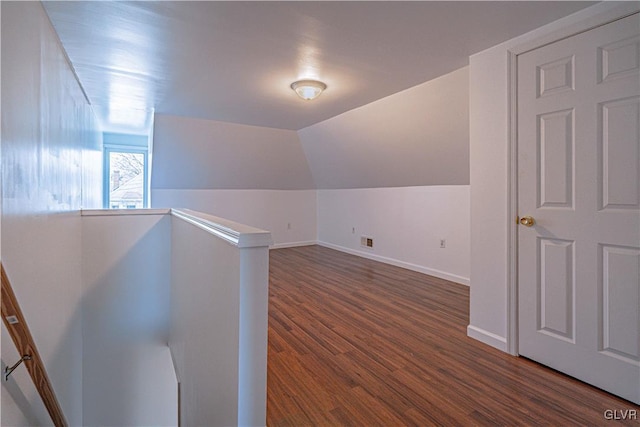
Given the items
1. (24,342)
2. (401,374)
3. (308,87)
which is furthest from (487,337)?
(24,342)

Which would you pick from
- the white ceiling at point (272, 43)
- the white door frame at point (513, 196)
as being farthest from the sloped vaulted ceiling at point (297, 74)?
the white door frame at point (513, 196)

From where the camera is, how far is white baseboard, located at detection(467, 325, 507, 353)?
215cm

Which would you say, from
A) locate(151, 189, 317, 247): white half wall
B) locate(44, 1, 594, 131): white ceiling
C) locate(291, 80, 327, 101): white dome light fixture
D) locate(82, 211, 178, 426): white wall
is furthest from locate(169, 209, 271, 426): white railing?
locate(151, 189, 317, 247): white half wall

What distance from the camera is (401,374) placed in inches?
74.5

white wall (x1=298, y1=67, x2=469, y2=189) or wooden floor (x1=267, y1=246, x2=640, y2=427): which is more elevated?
white wall (x1=298, y1=67, x2=469, y2=189)

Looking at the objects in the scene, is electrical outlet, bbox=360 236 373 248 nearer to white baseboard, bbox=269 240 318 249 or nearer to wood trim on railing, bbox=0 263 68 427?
white baseboard, bbox=269 240 318 249

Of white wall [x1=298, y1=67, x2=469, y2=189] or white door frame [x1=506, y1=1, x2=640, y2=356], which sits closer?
white door frame [x1=506, y1=1, x2=640, y2=356]

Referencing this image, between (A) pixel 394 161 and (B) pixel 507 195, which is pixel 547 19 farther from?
(A) pixel 394 161

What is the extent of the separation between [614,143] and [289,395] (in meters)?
2.22

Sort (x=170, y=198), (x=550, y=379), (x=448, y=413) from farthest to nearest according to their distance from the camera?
1. (x=170, y=198)
2. (x=550, y=379)
3. (x=448, y=413)

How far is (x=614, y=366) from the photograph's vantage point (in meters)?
1.68

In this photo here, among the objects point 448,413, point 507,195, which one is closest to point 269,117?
point 507,195

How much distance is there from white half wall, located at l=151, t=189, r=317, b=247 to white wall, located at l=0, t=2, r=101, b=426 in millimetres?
2552

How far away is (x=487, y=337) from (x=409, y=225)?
7.37 feet
